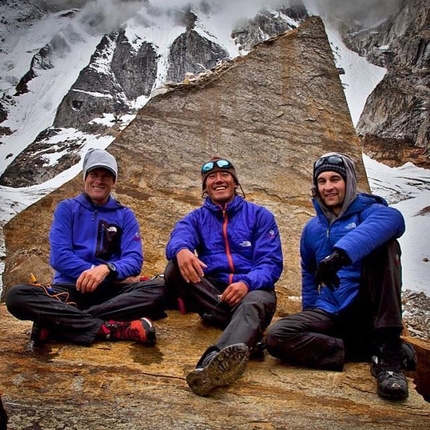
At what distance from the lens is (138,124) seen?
23.7ft

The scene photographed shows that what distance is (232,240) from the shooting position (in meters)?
3.74

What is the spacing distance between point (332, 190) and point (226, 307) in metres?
1.10

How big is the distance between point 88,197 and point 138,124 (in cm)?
343

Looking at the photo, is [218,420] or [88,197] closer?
[218,420]

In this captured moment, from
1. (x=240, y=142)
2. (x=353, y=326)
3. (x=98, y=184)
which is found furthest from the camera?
(x=240, y=142)

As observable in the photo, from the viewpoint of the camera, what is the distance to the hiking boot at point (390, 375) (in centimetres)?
260

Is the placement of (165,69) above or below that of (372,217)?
above

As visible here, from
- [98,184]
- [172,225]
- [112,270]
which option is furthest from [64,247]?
[172,225]

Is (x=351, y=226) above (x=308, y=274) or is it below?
above

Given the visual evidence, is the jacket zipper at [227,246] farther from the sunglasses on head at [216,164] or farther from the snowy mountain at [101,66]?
the snowy mountain at [101,66]

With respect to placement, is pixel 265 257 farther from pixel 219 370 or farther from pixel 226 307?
pixel 219 370

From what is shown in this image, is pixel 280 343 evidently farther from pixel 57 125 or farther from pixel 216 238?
pixel 57 125

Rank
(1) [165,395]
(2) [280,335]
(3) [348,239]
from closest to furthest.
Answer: (1) [165,395]
(3) [348,239]
(2) [280,335]

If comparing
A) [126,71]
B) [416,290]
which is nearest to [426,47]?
[416,290]
